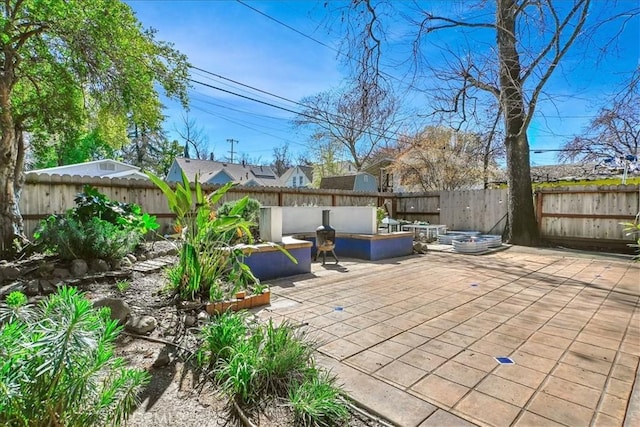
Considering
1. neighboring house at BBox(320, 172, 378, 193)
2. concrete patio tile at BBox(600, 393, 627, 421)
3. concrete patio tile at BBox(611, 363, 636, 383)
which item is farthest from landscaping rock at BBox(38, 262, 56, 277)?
neighboring house at BBox(320, 172, 378, 193)

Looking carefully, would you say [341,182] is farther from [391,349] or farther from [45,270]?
[391,349]

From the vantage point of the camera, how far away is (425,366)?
92.7 inches

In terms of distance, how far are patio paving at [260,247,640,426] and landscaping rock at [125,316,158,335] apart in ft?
3.74

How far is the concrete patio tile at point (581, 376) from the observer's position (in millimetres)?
2131

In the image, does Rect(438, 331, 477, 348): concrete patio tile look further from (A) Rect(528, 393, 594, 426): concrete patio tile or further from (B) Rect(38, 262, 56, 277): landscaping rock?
(B) Rect(38, 262, 56, 277): landscaping rock

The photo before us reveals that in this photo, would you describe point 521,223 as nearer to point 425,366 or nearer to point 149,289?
point 425,366

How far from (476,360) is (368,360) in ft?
2.69

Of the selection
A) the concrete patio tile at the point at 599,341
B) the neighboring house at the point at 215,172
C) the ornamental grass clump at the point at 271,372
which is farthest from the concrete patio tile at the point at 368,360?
the neighboring house at the point at 215,172

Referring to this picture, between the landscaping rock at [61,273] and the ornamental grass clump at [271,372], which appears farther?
the landscaping rock at [61,273]

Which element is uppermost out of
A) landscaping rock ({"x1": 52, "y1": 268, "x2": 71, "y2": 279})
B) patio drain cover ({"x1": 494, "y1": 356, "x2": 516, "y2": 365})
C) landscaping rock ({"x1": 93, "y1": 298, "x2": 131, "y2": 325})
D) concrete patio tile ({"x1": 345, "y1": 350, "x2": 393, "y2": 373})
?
landscaping rock ({"x1": 52, "y1": 268, "x2": 71, "y2": 279})

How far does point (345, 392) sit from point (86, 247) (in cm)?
350

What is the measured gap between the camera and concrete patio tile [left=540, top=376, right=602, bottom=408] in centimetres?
194

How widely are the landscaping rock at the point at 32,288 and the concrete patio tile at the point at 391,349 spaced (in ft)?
10.9

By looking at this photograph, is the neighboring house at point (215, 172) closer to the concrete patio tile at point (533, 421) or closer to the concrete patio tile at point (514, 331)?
the concrete patio tile at point (514, 331)
